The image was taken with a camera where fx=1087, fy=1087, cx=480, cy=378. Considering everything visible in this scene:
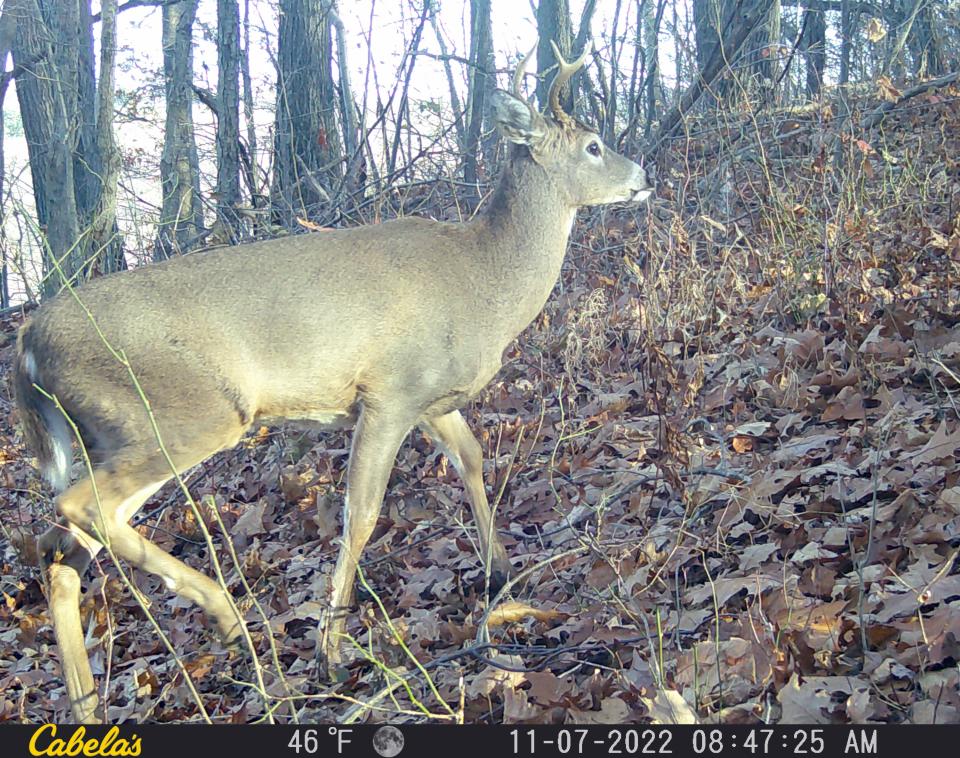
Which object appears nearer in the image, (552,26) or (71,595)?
(71,595)

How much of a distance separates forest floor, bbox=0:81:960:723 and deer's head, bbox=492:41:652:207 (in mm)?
349

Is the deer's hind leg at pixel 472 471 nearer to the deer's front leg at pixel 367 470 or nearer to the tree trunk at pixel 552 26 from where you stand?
the deer's front leg at pixel 367 470

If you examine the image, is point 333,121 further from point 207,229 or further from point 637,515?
point 637,515

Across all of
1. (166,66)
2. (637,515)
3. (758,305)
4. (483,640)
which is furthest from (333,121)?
(166,66)

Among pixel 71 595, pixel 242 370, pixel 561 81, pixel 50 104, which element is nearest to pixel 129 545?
pixel 71 595

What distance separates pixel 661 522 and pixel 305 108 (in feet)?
24.7

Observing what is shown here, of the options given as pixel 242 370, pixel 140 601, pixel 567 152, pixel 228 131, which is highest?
pixel 228 131

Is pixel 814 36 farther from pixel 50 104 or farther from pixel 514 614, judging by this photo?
pixel 514 614

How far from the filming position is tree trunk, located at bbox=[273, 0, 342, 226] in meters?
10.5

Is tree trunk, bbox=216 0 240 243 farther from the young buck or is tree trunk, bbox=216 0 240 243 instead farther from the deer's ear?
the young buck

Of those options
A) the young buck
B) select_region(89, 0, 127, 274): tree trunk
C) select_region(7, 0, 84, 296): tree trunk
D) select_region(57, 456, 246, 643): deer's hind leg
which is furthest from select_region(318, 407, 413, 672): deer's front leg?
select_region(7, 0, 84, 296): tree trunk

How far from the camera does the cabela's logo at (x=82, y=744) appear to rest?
3.84m

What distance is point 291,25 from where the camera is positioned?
11227mm

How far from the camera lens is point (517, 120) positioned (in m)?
5.63
